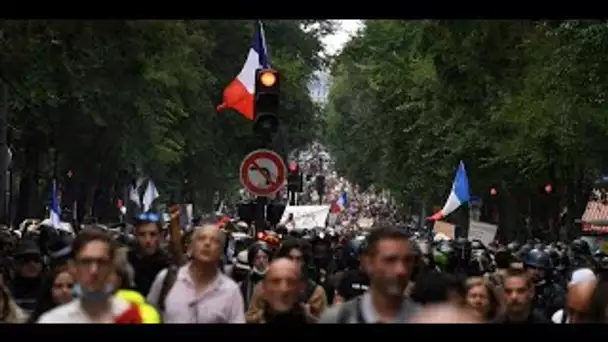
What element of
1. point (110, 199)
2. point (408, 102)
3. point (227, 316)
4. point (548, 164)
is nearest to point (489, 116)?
point (548, 164)

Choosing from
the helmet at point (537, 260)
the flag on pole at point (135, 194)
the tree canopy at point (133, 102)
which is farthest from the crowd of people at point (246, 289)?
the flag on pole at point (135, 194)

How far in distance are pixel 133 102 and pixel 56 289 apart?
29.2 metres

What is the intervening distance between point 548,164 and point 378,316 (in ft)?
111

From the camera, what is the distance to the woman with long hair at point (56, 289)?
24.9ft

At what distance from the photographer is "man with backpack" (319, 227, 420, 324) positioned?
4945mm

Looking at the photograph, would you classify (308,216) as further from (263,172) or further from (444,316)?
(444,316)

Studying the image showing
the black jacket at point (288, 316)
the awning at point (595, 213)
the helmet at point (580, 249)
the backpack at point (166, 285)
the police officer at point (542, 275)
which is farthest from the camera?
the awning at point (595, 213)

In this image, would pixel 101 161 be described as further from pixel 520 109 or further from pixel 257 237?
pixel 257 237

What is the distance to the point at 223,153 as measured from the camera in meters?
60.4

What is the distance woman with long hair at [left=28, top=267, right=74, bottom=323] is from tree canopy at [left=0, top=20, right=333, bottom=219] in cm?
162

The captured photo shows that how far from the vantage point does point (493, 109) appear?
39.5m

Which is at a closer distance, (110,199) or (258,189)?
(258,189)

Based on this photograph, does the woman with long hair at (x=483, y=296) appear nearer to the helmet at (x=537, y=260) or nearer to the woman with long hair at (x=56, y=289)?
the woman with long hair at (x=56, y=289)

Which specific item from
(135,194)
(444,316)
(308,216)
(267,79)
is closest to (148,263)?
(267,79)
